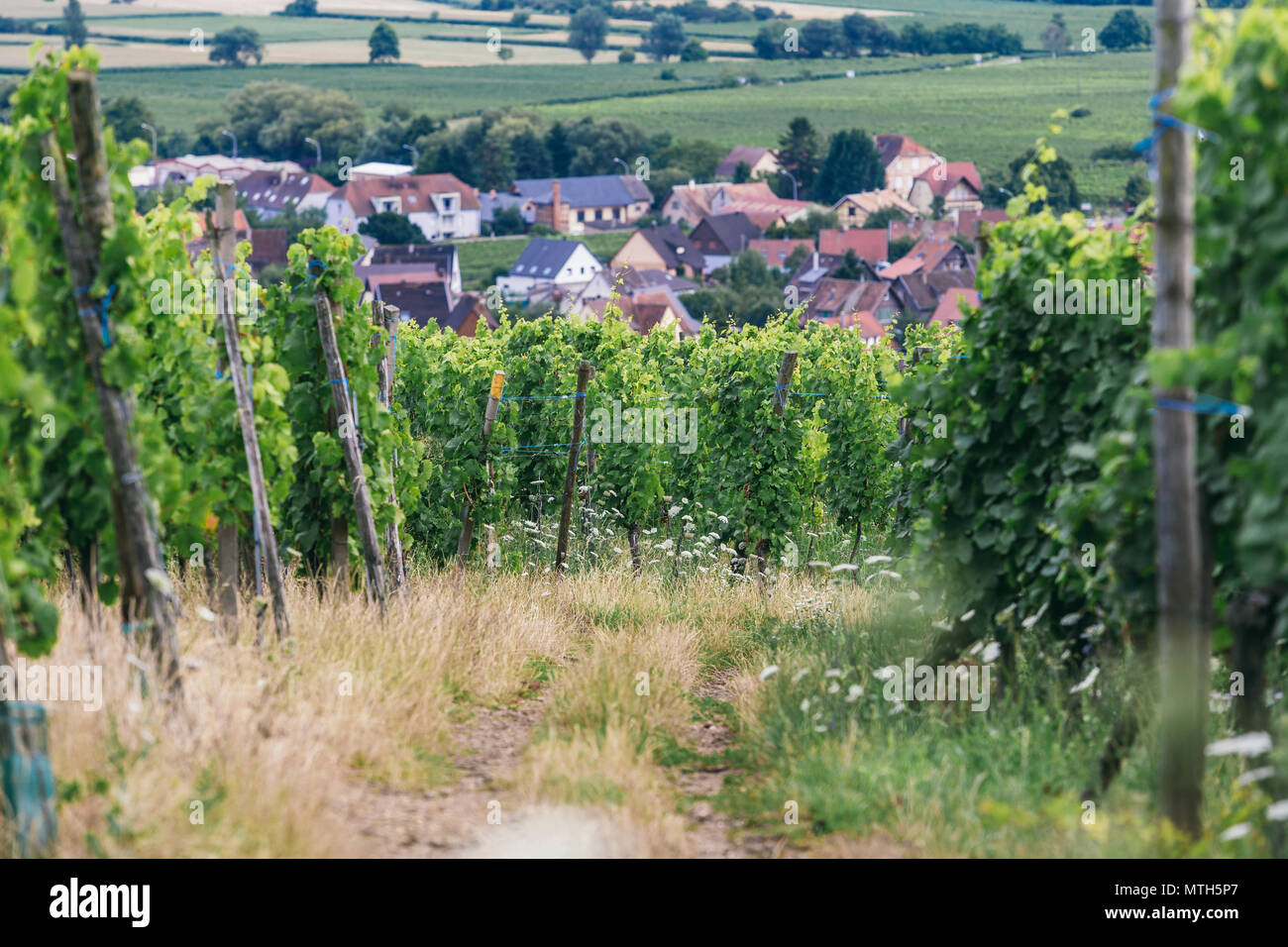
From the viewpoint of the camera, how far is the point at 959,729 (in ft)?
21.4

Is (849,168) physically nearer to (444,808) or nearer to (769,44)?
(769,44)

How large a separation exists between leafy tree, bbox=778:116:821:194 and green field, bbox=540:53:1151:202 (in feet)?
24.0

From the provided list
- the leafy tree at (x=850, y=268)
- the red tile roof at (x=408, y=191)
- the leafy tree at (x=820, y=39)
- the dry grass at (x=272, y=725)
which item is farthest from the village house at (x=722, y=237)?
the dry grass at (x=272, y=725)

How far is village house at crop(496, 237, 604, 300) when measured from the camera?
Answer: 259 feet

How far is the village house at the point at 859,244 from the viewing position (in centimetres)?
8219

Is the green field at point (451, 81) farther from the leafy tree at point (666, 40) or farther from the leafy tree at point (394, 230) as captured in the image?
the leafy tree at point (394, 230)

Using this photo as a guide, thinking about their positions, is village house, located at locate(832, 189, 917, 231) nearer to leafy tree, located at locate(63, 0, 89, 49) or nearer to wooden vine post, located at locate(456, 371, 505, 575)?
wooden vine post, located at locate(456, 371, 505, 575)

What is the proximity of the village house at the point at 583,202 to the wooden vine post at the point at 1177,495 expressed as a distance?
9738cm

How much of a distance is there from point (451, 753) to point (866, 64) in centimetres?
15203

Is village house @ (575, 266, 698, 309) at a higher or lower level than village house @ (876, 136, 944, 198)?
lower

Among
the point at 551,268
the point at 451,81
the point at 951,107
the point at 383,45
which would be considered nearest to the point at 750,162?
the point at 951,107

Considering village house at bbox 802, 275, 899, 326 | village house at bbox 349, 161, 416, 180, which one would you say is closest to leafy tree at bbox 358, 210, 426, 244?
village house at bbox 349, 161, 416, 180

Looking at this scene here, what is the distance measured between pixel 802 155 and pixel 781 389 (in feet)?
334

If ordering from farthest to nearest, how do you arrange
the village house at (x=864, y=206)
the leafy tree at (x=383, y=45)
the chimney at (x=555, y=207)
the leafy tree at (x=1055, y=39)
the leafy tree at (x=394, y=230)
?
the leafy tree at (x=383, y=45)
the leafy tree at (x=1055, y=39)
the chimney at (x=555, y=207)
the village house at (x=864, y=206)
the leafy tree at (x=394, y=230)
